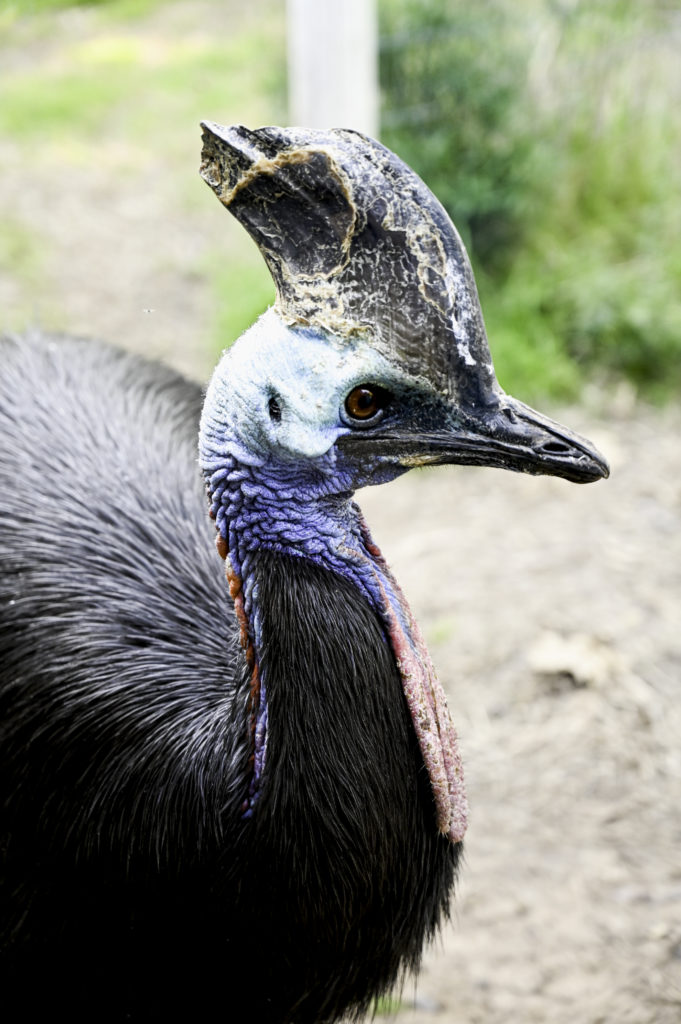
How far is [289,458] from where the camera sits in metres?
1.68

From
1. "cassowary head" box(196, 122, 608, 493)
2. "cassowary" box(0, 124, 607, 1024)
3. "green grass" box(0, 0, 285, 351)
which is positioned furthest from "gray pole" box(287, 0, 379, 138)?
"cassowary head" box(196, 122, 608, 493)

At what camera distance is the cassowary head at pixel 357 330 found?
5.15 feet

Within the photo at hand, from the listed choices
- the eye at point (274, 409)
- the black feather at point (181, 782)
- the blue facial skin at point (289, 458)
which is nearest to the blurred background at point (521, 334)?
the black feather at point (181, 782)

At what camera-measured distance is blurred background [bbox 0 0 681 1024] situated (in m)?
2.79

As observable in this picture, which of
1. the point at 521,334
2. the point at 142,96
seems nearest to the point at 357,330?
the point at 521,334

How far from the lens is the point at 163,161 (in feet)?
22.4

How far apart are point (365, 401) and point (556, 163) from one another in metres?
3.82

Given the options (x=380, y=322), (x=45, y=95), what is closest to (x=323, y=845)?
(x=380, y=322)

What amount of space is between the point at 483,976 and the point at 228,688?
1.13 metres

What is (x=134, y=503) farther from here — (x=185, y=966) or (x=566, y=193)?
(x=566, y=193)

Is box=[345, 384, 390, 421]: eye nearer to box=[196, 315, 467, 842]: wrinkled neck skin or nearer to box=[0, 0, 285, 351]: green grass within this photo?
box=[196, 315, 467, 842]: wrinkled neck skin

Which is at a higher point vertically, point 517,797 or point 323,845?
point 517,797

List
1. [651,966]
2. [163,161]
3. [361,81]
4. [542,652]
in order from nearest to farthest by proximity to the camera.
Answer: [651,966] → [542,652] → [361,81] → [163,161]

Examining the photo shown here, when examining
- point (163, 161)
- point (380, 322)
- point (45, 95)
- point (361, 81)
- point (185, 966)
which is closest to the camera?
point (380, 322)
